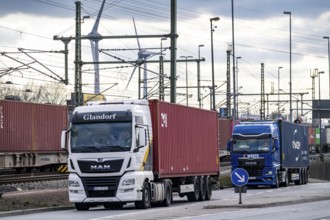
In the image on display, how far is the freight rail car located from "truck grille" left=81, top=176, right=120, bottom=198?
1772cm

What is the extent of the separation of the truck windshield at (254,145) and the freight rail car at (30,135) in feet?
33.6

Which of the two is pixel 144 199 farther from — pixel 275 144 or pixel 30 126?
pixel 275 144

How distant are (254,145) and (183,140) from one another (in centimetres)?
1616

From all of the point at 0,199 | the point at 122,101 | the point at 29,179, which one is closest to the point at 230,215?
the point at 122,101

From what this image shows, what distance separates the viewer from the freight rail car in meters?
45.9

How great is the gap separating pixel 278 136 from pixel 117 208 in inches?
→ 849

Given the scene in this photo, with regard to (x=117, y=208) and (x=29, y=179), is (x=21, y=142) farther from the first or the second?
(x=117, y=208)

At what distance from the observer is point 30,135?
48.8 metres

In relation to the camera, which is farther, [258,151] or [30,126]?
[258,151]

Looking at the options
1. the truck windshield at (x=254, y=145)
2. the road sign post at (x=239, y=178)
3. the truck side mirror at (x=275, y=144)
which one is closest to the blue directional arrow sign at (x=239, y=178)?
the road sign post at (x=239, y=178)

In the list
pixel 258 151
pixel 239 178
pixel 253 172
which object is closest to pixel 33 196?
pixel 239 178

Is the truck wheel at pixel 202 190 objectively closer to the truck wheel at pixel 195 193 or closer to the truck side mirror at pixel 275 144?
the truck wheel at pixel 195 193

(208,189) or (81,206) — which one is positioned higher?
(208,189)

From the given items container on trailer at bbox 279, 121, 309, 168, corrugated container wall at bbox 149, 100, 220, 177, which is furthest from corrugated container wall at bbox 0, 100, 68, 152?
container on trailer at bbox 279, 121, 309, 168
